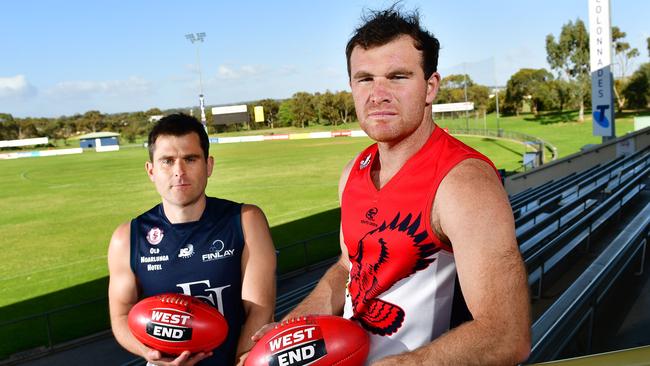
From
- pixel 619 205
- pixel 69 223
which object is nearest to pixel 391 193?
pixel 619 205

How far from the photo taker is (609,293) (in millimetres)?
4660

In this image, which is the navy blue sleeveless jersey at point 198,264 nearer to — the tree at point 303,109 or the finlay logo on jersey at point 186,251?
the finlay logo on jersey at point 186,251

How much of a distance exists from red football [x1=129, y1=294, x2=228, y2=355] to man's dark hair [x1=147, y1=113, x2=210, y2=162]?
0.78 m

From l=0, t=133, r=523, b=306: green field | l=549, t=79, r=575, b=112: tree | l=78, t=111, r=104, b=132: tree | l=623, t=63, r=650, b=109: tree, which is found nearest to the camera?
l=0, t=133, r=523, b=306: green field

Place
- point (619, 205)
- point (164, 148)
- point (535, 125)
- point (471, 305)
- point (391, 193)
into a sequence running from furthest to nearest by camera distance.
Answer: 1. point (535, 125)
2. point (619, 205)
3. point (164, 148)
4. point (391, 193)
5. point (471, 305)

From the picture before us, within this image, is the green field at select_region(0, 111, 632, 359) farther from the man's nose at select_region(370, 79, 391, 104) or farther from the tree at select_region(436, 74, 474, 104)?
the tree at select_region(436, 74, 474, 104)

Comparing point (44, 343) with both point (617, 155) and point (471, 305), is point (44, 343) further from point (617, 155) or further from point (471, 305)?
point (617, 155)

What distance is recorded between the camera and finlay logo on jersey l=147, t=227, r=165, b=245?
2.79 meters

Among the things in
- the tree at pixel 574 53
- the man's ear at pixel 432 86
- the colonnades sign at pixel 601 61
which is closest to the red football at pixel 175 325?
the man's ear at pixel 432 86

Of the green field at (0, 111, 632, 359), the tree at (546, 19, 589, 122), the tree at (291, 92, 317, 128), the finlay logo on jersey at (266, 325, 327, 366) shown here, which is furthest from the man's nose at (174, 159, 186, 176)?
the tree at (291, 92, 317, 128)

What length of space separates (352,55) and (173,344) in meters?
1.49

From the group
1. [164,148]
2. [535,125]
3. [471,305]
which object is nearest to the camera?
[471,305]

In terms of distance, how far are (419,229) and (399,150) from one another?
1.21ft

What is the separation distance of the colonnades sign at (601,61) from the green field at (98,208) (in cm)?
946
